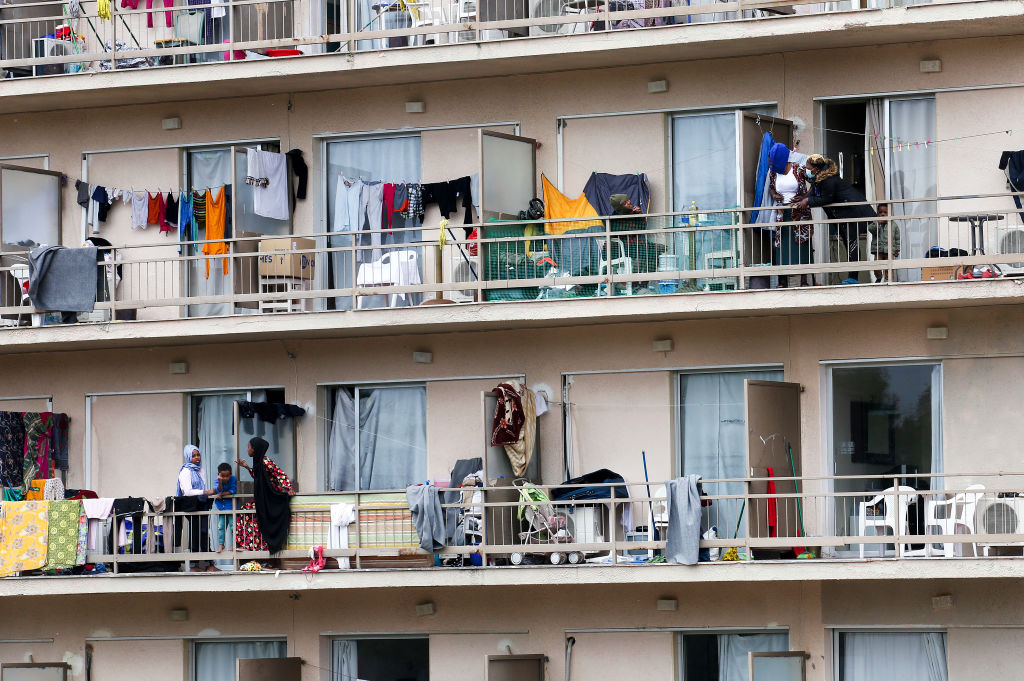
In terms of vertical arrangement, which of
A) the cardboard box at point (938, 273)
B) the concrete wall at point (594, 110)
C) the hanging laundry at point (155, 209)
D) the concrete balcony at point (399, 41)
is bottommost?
the cardboard box at point (938, 273)

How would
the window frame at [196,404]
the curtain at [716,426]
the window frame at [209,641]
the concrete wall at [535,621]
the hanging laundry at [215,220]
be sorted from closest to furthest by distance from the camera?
the concrete wall at [535,621] → the curtain at [716,426] → the window frame at [209,641] → the window frame at [196,404] → the hanging laundry at [215,220]

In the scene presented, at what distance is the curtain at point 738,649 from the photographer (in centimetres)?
2334

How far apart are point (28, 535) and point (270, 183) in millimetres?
5682

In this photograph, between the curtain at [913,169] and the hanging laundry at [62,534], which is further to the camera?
the hanging laundry at [62,534]

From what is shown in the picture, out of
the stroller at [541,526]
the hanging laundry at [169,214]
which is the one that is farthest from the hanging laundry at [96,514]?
the stroller at [541,526]

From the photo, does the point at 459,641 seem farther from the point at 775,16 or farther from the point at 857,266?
the point at 775,16

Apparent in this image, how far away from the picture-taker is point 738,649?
23.5 m

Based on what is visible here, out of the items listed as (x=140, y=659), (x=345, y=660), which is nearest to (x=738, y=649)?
(x=345, y=660)

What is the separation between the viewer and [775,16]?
23.3 m

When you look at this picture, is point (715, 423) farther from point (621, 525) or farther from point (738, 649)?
point (738, 649)

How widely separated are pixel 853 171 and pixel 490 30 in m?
5.25

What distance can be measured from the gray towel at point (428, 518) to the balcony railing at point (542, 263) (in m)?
2.58

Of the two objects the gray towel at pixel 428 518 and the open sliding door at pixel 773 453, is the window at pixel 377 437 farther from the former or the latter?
the open sliding door at pixel 773 453

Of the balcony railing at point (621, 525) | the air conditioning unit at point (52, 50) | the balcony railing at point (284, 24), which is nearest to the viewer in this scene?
the balcony railing at point (621, 525)
